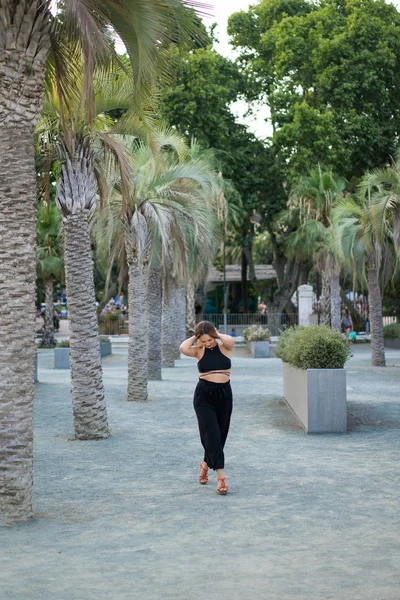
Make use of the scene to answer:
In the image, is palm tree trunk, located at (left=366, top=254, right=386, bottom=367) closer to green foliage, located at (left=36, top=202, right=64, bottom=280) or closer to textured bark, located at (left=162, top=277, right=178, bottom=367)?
Result: textured bark, located at (left=162, top=277, right=178, bottom=367)

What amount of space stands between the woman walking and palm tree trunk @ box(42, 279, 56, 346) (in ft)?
113

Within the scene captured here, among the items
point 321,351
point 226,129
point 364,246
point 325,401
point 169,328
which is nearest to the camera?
point 325,401

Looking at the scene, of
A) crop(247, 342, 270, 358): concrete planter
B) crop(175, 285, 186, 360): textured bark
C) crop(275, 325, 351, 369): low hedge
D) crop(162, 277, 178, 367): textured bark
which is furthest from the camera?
crop(247, 342, 270, 358): concrete planter

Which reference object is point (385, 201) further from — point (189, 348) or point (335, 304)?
point (189, 348)

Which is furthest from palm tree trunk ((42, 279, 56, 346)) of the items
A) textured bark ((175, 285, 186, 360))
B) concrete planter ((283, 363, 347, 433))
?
concrete planter ((283, 363, 347, 433))

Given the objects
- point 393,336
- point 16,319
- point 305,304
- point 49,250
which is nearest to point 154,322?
point 16,319

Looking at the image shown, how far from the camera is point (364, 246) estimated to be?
100ft

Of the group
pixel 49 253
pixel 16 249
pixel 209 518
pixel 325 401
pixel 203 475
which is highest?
pixel 49 253

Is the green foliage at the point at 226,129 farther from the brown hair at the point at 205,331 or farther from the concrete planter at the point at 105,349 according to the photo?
the brown hair at the point at 205,331

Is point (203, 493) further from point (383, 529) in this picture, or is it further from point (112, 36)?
point (112, 36)

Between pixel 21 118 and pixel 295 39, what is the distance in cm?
3850

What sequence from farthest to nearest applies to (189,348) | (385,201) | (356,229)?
(356,229), (385,201), (189,348)

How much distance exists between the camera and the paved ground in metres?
6.31

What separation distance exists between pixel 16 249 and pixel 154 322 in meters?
16.1
